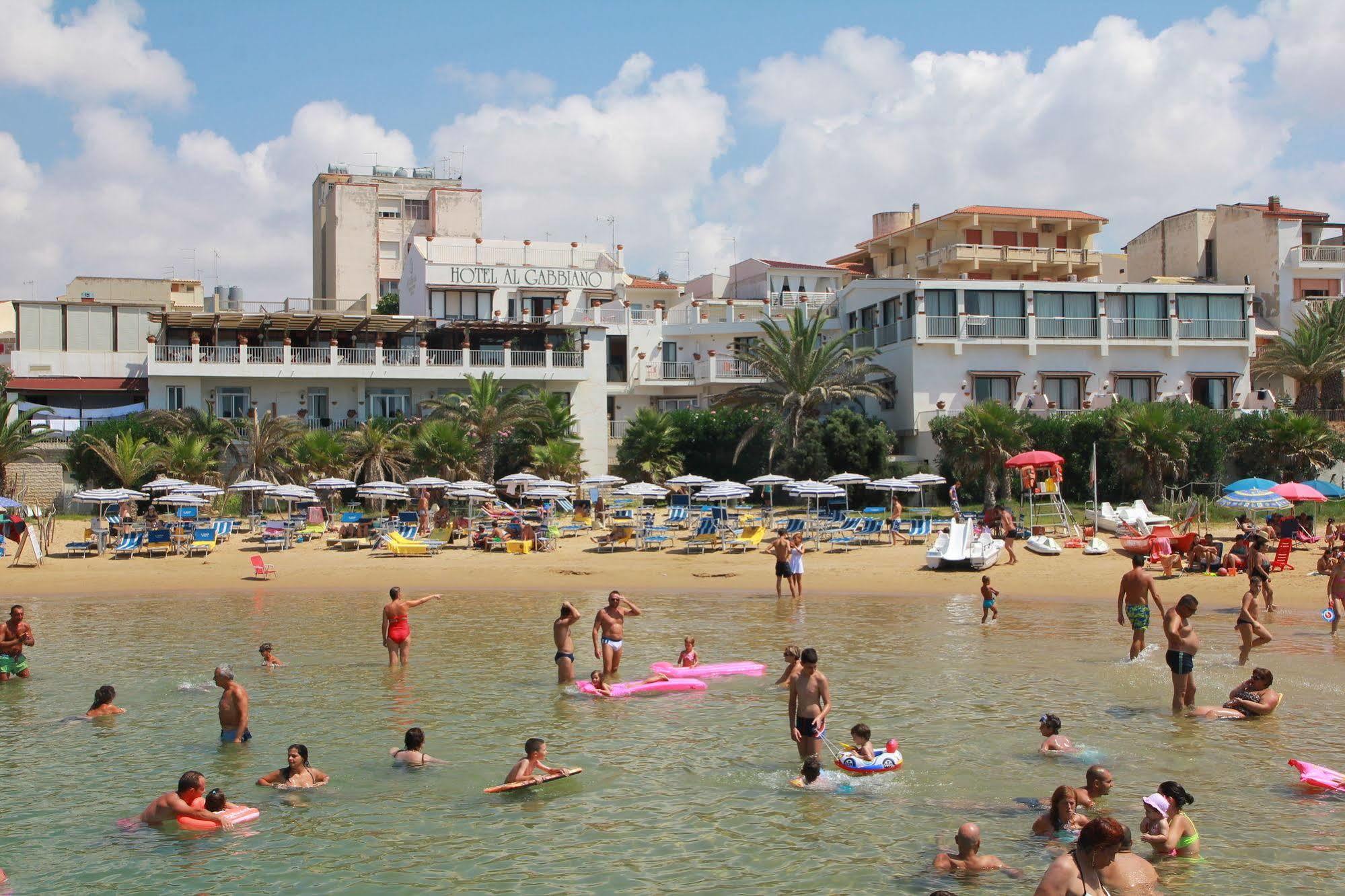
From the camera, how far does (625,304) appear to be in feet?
171

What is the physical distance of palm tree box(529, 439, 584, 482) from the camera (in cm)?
4038

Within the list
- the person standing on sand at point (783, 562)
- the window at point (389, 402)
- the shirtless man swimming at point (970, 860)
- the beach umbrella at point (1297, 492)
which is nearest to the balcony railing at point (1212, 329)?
the beach umbrella at point (1297, 492)

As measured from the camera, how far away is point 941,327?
144 feet

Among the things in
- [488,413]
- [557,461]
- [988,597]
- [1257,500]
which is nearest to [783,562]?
[988,597]

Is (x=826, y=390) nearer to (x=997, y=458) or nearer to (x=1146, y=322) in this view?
(x=997, y=458)

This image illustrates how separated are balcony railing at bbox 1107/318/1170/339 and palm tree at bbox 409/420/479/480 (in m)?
24.0

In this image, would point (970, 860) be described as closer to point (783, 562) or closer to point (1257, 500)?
point (783, 562)

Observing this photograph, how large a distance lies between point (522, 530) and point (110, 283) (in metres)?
37.7

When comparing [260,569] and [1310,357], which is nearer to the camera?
[260,569]

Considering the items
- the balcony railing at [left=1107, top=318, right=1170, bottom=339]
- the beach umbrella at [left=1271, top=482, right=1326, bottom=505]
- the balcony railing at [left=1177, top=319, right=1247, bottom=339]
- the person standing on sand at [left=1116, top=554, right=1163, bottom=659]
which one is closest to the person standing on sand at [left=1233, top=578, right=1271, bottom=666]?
the person standing on sand at [left=1116, top=554, right=1163, bottom=659]

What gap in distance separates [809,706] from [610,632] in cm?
471

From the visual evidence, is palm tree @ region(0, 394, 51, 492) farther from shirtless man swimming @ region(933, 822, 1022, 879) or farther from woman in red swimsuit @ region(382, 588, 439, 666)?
shirtless man swimming @ region(933, 822, 1022, 879)

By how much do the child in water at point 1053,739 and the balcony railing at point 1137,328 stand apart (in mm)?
34937

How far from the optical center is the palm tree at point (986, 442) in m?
37.2
